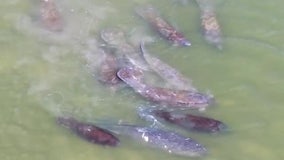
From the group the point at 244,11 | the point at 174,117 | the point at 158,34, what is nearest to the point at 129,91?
the point at 174,117

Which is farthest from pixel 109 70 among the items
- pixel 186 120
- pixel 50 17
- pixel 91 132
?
pixel 50 17

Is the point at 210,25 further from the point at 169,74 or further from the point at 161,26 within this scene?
the point at 169,74

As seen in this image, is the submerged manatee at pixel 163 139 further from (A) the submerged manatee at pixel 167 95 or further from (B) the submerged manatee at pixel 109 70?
(B) the submerged manatee at pixel 109 70

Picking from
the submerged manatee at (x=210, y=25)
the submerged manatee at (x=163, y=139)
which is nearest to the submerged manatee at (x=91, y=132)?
the submerged manatee at (x=163, y=139)

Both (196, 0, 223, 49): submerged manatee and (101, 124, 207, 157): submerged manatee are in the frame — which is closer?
(101, 124, 207, 157): submerged manatee

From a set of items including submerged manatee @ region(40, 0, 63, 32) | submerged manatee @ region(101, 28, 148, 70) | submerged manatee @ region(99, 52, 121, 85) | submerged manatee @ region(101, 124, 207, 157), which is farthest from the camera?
submerged manatee @ region(40, 0, 63, 32)

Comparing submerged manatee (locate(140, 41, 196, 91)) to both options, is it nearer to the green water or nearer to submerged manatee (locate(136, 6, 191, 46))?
the green water

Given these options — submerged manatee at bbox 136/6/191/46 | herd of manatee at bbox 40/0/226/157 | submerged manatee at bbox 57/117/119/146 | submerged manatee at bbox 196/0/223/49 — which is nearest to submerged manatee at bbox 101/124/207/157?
herd of manatee at bbox 40/0/226/157

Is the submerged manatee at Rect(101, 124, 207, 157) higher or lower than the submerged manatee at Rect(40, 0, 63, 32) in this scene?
higher
